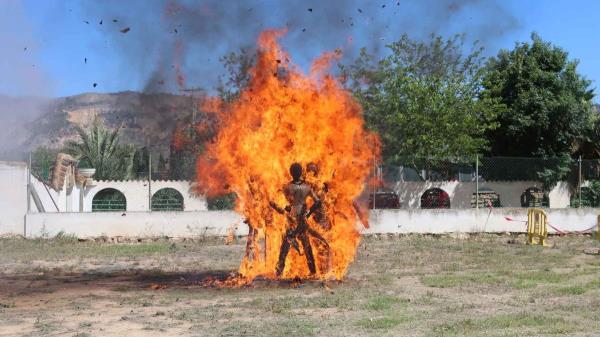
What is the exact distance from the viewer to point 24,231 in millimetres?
19531

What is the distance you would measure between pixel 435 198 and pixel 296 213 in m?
14.4

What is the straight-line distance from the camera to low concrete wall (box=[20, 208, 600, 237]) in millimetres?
19672

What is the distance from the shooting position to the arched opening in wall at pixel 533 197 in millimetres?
27609

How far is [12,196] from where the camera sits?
19812 mm

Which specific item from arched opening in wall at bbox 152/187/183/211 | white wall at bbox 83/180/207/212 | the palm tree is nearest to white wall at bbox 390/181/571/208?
white wall at bbox 83/180/207/212

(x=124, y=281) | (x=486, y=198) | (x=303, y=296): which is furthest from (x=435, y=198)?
(x=303, y=296)

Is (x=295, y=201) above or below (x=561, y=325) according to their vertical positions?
above

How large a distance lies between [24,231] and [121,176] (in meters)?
16.6

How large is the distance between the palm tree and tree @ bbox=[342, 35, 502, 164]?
14.7 m

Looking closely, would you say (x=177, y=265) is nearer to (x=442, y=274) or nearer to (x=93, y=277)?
(x=93, y=277)

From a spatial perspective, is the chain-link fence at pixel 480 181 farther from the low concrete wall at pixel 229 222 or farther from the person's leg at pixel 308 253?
the person's leg at pixel 308 253

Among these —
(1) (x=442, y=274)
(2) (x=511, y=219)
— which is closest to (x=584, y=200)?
(2) (x=511, y=219)

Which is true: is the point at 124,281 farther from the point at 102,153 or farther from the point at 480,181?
the point at 102,153

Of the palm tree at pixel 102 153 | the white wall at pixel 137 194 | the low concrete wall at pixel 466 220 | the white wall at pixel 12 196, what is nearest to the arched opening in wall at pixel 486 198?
the low concrete wall at pixel 466 220
